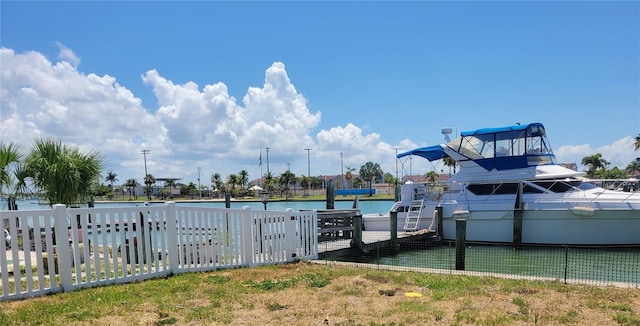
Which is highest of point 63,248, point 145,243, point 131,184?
point 63,248

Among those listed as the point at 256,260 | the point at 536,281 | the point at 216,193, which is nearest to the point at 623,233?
the point at 536,281

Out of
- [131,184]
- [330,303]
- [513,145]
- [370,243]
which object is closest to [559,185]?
[513,145]

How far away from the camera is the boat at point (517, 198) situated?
15.3m

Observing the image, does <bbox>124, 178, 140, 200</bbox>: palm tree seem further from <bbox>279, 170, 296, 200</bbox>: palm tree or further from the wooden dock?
the wooden dock

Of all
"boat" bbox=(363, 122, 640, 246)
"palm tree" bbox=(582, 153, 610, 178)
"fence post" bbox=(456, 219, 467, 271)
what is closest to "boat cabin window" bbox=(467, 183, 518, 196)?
"boat" bbox=(363, 122, 640, 246)

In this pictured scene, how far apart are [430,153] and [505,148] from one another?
10.8ft

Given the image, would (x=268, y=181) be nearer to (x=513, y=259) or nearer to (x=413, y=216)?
(x=413, y=216)

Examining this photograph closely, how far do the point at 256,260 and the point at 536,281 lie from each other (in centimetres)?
495

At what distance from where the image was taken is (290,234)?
913cm

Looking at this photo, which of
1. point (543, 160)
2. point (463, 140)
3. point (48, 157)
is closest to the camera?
point (48, 157)

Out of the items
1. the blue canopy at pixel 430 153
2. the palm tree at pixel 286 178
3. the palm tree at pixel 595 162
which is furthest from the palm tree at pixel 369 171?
the blue canopy at pixel 430 153

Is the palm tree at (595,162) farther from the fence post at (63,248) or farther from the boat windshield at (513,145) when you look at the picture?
the fence post at (63,248)

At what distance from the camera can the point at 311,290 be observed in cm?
611

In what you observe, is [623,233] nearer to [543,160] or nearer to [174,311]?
[543,160]
